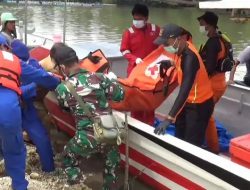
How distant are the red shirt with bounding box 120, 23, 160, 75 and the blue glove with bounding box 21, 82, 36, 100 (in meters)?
1.27

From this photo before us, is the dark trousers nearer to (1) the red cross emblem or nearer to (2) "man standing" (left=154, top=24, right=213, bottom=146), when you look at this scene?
(2) "man standing" (left=154, top=24, right=213, bottom=146)

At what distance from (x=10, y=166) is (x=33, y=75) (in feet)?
2.37

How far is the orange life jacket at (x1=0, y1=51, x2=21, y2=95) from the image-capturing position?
9.99ft

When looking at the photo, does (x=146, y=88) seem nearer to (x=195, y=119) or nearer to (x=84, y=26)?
(x=195, y=119)

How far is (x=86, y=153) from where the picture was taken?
10.8 ft

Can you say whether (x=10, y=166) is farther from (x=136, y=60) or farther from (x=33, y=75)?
(x=136, y=60)

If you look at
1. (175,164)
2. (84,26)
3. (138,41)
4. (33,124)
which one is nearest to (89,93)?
(175,164)

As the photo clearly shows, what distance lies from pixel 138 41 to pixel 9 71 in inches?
74.8

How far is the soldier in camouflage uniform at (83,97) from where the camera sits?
312 centimetres

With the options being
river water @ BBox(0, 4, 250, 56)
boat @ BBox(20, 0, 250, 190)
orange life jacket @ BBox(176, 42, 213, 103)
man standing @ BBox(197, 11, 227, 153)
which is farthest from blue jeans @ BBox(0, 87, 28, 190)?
river water @ BBox(0, 4, 250, 56)

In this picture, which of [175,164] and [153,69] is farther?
[153,69]

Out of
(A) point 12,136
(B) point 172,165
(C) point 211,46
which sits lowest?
(B) point 172,165

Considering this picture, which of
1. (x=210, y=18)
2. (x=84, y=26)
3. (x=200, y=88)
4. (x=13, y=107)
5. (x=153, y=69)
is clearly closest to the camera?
(x=13, y=107)

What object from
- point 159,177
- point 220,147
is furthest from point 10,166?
point 220,147
